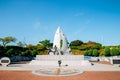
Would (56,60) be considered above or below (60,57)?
below

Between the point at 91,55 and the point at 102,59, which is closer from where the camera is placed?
the point at 102,59

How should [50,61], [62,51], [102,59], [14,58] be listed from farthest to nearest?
[102,59] → [14,58] → [62,51] → [50,61]

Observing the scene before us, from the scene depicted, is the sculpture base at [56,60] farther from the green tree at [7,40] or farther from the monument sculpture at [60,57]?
the green tree at [7,40]

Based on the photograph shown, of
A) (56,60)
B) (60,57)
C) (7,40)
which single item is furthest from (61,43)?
(7,40)

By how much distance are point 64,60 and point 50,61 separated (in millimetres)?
2708

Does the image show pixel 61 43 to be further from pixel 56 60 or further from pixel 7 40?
pixel 7 40

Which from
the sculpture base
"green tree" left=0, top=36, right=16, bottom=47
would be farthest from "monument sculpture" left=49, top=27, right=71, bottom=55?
"green tree" left=0, top=36, right=16, bottom=47

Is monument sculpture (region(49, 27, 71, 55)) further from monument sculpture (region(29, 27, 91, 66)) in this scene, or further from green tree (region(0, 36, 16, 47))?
green tree (region(0, 36, 16, 47))

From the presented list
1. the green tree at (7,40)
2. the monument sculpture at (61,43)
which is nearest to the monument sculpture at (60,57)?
the monument sculpture at (61,43)

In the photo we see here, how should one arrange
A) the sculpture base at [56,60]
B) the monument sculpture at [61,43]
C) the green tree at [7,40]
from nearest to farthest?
the sculpture base at [56,60], the monument sculpture at [61,43], the green tree at [7,40]

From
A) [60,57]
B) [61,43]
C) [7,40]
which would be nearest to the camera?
[60,57]

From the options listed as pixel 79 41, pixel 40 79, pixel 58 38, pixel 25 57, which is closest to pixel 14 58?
pixel 25 57

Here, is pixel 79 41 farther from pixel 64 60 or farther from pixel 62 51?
pixel 64 60

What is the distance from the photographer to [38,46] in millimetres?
53375
